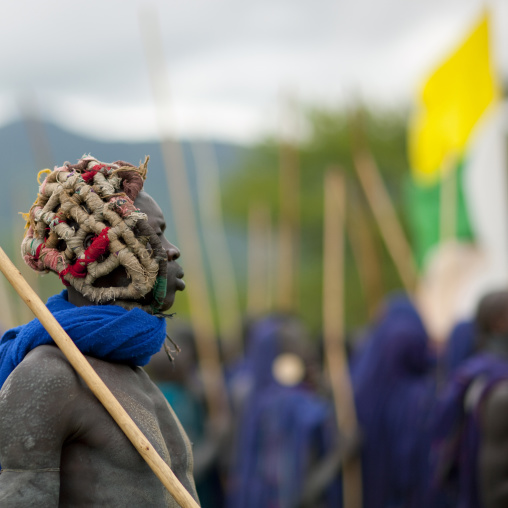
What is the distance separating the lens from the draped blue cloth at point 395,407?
6.14m

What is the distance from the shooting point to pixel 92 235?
2.22 metres

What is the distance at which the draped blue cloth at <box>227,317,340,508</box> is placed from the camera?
6422mm

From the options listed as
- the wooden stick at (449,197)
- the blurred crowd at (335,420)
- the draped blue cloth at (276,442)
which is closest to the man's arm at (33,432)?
the blurred crowd at (335,420)

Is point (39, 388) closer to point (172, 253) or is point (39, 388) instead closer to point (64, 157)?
point (172, 253)

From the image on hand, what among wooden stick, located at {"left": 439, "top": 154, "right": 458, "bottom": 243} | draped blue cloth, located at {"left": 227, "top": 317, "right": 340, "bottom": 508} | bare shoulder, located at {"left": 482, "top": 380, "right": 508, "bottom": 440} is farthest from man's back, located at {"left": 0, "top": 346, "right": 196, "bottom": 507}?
wooden stick, located at {"left": 439, "top": 154, "right": 458, "bottom": 243}

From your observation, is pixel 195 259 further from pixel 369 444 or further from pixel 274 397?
pixel 369 444

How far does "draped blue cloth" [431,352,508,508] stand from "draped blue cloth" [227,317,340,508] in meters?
1.31

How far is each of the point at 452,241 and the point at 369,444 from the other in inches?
135

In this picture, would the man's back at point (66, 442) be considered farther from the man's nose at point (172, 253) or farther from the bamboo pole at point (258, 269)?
the bamboo pole at point (258, 269)

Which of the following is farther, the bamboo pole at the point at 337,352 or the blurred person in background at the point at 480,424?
the bamboo pole at the point at 337,352

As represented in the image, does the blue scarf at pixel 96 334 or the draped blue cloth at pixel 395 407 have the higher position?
the blue scarf at pixel 96 334

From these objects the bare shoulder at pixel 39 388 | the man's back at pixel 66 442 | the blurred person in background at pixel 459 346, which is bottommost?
the blurred person in background at pixel 459 346

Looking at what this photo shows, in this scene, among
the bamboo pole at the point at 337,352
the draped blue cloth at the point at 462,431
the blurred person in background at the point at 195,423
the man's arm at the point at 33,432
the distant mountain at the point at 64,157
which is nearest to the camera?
the man's arm at the point at 33,432

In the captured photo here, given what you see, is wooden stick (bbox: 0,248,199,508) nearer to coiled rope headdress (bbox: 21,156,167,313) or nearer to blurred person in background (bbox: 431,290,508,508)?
coiled rope headdress (bbox: 21,156,167,313)
